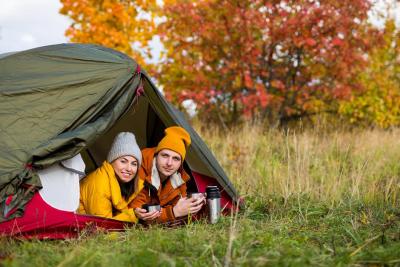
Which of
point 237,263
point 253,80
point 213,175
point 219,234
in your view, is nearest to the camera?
point 237,263

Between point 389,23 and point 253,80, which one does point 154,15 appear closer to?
point 253,80

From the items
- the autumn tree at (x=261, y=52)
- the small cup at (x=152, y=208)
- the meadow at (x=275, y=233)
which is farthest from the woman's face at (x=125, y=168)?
the autumn tree at (x=261, y=52)

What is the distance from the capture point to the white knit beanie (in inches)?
198

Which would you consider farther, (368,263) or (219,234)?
(219,234)

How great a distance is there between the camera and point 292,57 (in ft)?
35.7

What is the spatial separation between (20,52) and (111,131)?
1553mm

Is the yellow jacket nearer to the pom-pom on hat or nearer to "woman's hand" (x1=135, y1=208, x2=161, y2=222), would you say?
"woman's hand" (x1=135, y1=208, x2=161, y2=222)

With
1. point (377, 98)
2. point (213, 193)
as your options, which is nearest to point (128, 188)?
point (213, 193)

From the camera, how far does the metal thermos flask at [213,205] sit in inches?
193

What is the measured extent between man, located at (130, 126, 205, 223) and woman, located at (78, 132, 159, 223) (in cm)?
11

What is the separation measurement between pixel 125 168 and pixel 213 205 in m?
0.81

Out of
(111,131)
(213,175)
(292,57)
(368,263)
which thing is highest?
(292,57)

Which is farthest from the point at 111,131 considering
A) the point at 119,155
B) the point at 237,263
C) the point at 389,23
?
the point at 389,23

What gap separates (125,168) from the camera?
198 inches
